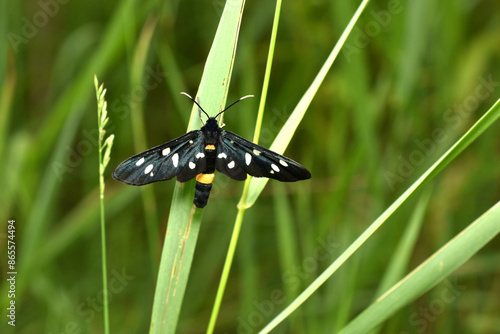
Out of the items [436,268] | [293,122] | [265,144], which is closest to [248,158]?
[293,122]

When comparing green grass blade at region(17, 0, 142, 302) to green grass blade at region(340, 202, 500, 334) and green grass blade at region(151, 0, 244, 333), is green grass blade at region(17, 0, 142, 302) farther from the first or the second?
green grass blade at region(340, 202, 500, 334)

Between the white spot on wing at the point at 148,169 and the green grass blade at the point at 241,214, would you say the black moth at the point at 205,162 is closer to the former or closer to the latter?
the white spot on wing at the point at 148,169

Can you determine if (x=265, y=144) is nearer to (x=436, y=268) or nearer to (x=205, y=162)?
(x=205, y=162)

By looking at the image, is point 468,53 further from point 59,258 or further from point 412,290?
point 59,258

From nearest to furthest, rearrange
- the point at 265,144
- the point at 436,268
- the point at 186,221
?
the point at 436,268
the point at 186,221
the point at 265,144

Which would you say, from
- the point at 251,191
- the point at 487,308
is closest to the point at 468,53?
the point at 487,308

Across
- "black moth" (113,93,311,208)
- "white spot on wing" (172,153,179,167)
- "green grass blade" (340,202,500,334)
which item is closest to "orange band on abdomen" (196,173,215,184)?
"black moth" (113,93,311,208)
